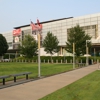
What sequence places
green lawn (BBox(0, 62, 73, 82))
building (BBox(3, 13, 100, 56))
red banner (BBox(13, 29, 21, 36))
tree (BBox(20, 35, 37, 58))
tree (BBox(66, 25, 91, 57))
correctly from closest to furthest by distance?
green lawn (BBox(0, 62, 73, 82)) < tree (BBox(66, 25, 91, 57)) < tree (BBox(20, 35, 37, 58)) < building (BBox(3, 13, 100, 56)) < red banner (BBox(13, 29, 21, 36))

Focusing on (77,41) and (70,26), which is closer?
(77,41)

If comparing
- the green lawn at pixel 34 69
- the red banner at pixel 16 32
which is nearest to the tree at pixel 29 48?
the green lawn at pixel 34 69

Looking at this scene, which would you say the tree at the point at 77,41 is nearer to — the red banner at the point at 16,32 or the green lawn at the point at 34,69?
the green lawn at the point at 34,69

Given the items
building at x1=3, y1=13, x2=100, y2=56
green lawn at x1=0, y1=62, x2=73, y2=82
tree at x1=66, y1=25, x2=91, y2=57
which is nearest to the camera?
green lawn at x1=0, y1=62, x2=73, y2=82

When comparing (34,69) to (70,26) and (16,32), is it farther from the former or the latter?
(16,32)

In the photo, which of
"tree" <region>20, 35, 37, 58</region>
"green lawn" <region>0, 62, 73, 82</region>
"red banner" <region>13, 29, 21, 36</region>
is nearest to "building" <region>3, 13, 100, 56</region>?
"red banner" <region>13, 29, 21, 36</region>

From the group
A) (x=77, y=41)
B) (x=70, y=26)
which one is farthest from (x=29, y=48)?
(x=70, y=26)

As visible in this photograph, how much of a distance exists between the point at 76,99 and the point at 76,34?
109ft

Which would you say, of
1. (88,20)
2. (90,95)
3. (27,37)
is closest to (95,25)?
(88,20)

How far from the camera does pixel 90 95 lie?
9320 mm

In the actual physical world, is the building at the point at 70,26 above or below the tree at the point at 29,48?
above

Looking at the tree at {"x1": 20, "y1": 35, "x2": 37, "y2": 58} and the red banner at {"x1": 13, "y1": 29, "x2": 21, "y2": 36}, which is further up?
the red banner at {"x1": 13, "y1": 29, "x2": 21, "y2": 36}

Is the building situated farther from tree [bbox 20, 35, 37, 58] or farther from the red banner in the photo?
tree [bbox 20, 35, 37, 58]

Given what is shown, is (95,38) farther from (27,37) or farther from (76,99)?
(76,99)
